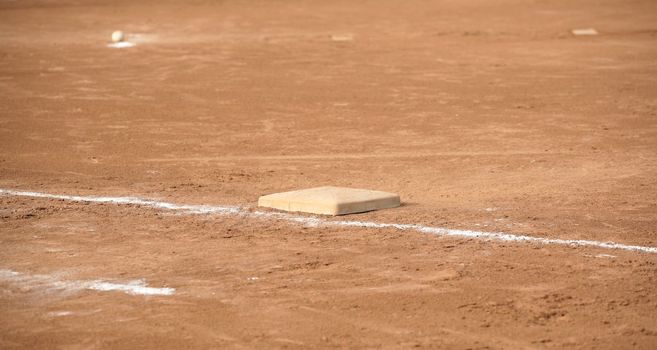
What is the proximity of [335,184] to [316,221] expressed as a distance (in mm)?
1303

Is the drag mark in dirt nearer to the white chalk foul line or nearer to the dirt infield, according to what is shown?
the dirt infield

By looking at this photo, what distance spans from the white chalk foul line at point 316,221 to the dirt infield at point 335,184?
80 mm

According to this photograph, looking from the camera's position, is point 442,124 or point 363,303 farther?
point 442,124

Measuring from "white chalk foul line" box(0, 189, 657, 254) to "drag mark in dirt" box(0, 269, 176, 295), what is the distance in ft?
4.99

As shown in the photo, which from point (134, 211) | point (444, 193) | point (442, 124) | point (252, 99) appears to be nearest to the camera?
→ point (134, 211)

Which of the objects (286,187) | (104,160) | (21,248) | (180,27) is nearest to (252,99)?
(104,160)

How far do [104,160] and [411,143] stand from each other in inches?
101

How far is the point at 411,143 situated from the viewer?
9.72 m

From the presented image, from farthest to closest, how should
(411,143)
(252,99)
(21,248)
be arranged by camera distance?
(252,99), (411,143), (21,248)

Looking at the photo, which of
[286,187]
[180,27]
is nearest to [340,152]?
[286,187]

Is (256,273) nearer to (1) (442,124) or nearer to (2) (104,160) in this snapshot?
(2) (104,160)

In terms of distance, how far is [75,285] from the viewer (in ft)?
17.7

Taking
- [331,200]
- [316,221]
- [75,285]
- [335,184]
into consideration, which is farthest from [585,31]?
[75,285]

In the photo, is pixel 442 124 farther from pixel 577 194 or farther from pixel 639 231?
pixel 639 231
